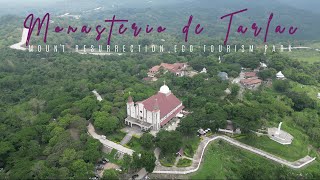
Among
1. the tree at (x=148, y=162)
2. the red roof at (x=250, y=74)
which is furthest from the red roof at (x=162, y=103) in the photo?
the red roof at (x=250, y=74)

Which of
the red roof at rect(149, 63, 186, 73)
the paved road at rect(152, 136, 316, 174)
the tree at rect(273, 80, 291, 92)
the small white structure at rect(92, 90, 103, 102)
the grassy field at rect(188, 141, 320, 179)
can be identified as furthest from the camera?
the red roof at rect(149, 63, 186, 73)

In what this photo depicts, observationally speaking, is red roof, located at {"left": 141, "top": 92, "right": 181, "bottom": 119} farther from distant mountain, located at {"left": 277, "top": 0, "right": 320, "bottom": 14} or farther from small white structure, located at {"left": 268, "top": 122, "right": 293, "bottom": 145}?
distant mountain, located at {"left": 277, "top": 0, "right": 320, "bottom": 14}

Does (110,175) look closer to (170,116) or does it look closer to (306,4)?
(170,116)

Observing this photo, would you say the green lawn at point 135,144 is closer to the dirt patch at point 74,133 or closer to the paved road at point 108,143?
the paved road at point 108,143

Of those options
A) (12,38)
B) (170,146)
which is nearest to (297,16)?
(12,38)

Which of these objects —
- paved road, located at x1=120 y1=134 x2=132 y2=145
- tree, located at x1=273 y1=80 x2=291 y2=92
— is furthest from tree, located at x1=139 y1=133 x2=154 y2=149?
tree, located at x1=273 y1=80 x2=291 y2=92

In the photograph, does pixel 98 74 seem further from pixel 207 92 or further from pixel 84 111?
pixel 207 92

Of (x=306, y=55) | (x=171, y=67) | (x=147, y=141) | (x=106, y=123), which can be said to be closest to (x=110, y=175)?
(x=147, y=141)
